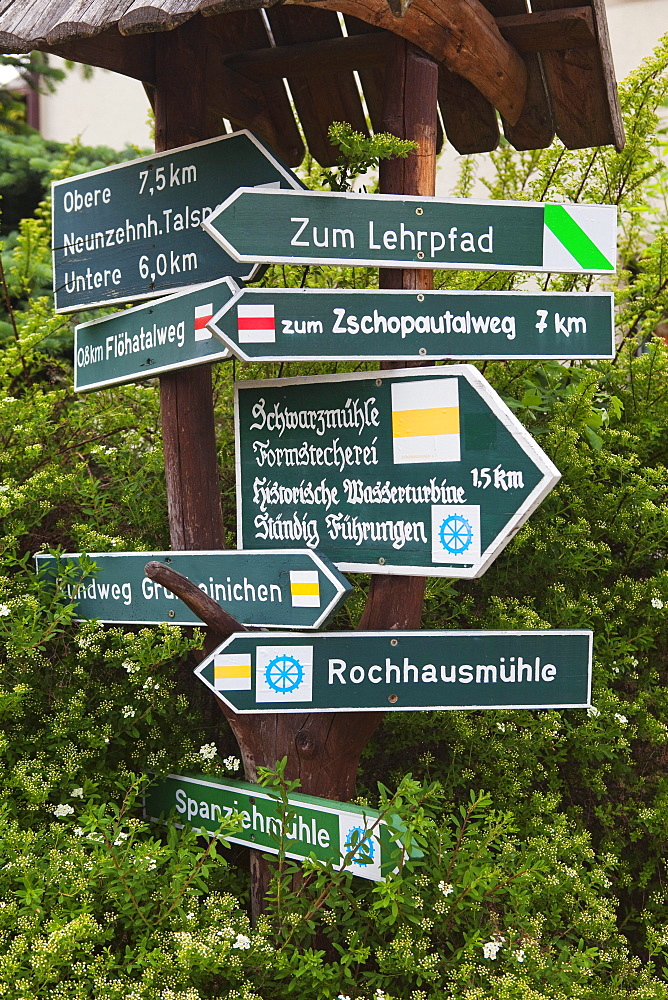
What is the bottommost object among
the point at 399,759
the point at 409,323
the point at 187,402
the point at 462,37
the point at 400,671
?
the point at 399,759

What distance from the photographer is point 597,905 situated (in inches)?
96.7

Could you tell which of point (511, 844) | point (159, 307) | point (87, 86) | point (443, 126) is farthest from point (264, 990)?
point (87, 86)

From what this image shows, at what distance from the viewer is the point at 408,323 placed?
7.29 ft

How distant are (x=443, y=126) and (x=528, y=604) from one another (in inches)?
66.8

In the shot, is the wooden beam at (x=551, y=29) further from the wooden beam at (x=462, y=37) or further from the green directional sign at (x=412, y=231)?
the green directional sign at (x=412, y=231)

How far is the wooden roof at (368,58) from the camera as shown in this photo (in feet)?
7.46

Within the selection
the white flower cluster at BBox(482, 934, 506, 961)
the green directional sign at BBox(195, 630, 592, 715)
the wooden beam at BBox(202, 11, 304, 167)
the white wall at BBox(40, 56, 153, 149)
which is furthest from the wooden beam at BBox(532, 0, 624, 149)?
the white wall at BBox(40, 56, 153, 149)

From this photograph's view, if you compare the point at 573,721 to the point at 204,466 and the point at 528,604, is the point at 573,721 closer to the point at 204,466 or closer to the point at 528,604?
the point at 528,604

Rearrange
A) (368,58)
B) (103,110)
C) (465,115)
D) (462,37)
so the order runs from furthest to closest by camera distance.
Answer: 1. (103,110)
2. (465,115)
3. (368,58)
4. (462,37)

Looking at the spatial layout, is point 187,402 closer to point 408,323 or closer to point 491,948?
point 408,323

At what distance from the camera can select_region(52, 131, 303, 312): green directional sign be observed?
2.46m

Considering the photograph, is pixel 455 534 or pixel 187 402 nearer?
pixel 455 534

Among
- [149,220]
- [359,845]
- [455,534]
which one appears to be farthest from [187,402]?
[359,845]

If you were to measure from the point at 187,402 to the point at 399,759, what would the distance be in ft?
4.65
